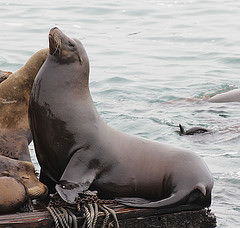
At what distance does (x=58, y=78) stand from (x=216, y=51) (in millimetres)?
11176

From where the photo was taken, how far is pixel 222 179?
6184mm

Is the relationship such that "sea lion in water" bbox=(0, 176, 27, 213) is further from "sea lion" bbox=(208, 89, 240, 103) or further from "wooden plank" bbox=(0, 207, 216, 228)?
"sea lion" bbox=(208, 89, 240, 103)

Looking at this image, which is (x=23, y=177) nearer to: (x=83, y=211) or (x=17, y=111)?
(x=83, y=211)

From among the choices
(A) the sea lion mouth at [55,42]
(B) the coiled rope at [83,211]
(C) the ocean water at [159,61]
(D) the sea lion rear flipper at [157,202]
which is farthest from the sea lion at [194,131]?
(B) the coiled rope at [83,211]

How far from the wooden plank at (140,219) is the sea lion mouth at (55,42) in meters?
1.15

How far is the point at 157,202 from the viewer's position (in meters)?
4.16

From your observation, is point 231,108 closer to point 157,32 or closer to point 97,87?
point 97,87

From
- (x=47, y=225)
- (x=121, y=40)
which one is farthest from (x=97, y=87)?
(x=47, y=225)

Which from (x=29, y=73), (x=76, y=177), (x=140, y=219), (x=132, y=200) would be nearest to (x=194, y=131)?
(x=29, y=73)

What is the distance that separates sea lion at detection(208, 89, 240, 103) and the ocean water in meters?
0.17

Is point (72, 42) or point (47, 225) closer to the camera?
point (47, 225)

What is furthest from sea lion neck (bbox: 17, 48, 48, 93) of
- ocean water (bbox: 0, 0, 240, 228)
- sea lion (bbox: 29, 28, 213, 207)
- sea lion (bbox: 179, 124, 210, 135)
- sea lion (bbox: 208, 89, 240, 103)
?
sea lion (bbox: 208, 89, 240, 103)

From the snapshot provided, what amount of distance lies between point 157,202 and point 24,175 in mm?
950

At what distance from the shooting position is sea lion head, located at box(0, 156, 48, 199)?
4.03 metres
